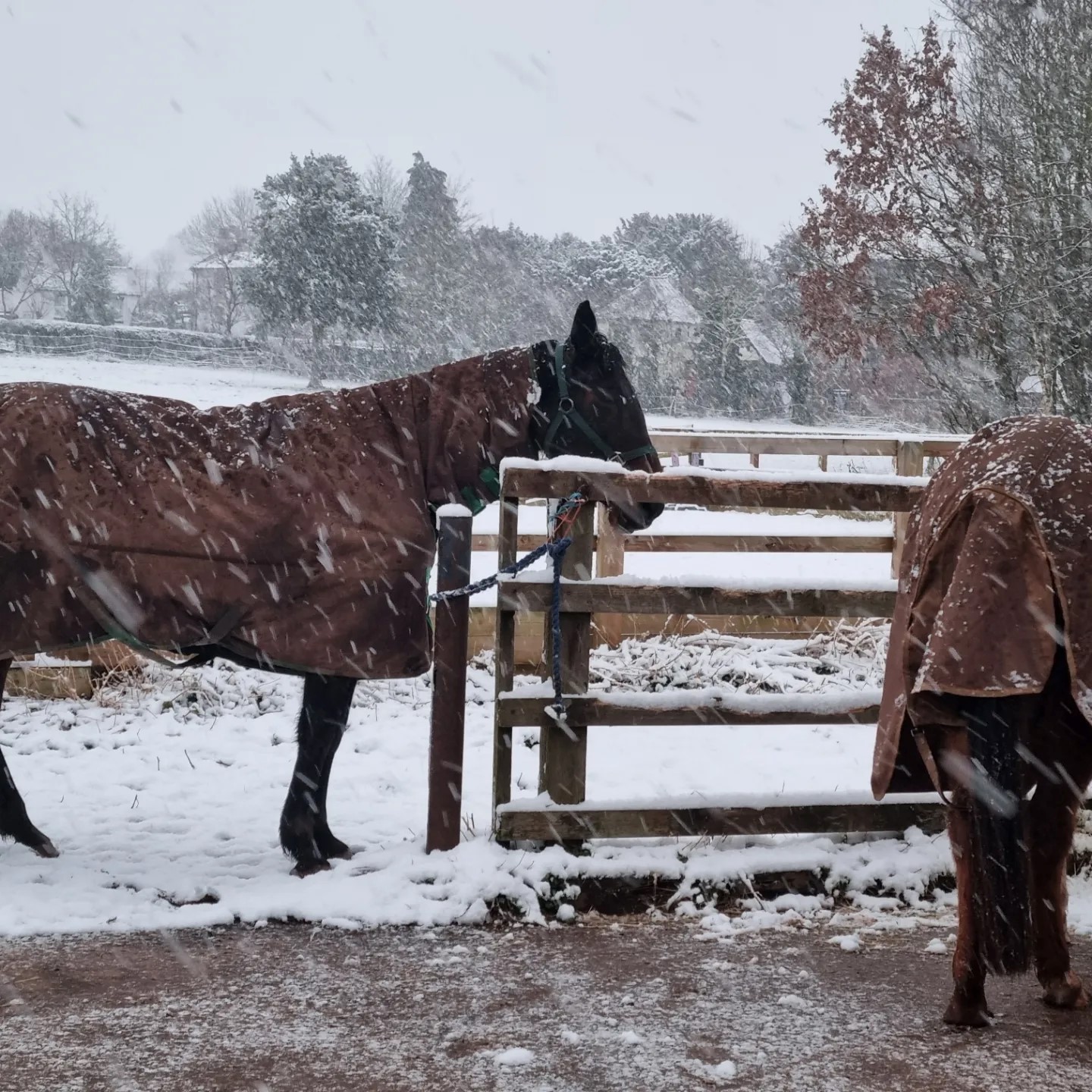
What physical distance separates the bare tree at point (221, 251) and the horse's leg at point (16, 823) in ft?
135

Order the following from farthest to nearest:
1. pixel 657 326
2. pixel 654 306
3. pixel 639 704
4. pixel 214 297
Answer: pixel 214 297 → pixel 654 306 → pixel 657 326 → pixel 639 704

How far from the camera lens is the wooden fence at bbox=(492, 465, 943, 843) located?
3467mm

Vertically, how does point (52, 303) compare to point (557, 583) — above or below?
above

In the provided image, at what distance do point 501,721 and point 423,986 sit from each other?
0.95 meters

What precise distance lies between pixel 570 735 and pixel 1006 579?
5.28ft

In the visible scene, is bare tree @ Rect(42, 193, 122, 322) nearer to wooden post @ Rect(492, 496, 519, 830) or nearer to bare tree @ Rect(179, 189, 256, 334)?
bare tree @ Rect(179, 189, 256, 334)

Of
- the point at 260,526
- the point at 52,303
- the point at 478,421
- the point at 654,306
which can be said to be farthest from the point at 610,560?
the point at 52,303

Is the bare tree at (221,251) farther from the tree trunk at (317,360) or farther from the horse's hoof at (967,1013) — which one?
the horse's hoof at (967,1013)

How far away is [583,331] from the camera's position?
3820 mm

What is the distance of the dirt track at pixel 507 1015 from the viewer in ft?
7.46

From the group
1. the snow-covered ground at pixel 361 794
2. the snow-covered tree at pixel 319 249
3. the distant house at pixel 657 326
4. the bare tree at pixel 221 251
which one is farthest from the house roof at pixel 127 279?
the snow-covered ground at pixel 361 794

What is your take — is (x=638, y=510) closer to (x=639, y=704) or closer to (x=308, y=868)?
(x=639, y=704)

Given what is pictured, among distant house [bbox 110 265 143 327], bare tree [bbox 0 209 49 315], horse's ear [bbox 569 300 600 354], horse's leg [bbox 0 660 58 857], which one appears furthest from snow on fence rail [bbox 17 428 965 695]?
bare tree [bbox 0 209 49 315]

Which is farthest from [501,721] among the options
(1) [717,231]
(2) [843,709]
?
(1) [717,231]
